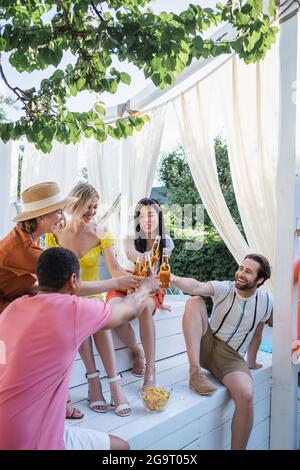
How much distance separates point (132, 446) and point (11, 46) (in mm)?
1697

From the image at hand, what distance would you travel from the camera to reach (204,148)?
3877 mm

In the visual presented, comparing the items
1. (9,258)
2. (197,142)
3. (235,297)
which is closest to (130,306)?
(9,258)

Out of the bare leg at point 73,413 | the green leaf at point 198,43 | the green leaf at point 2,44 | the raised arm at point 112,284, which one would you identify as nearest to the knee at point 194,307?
the raised arm at point 112,284

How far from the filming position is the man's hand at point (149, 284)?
2.02 m

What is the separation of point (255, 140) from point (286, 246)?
1066 mm

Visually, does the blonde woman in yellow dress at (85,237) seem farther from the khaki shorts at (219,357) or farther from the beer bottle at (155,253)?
the khaki shorts at (219,357)

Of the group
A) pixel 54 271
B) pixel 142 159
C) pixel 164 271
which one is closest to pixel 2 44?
pixel 54 271

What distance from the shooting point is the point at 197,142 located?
393cm

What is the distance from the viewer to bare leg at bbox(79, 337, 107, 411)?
2.16 metres

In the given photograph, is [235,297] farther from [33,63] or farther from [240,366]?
[33,63]

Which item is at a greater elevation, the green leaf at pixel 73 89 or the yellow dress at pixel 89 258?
the green leaf at pixel 73 89

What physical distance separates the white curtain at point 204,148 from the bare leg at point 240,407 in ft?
→ 4.36

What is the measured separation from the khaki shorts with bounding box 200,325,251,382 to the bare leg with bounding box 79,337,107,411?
695 millimetres

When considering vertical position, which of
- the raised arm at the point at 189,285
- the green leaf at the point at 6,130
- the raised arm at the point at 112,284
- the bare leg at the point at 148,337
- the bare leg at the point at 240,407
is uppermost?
the green leaf at the point at 6,130
